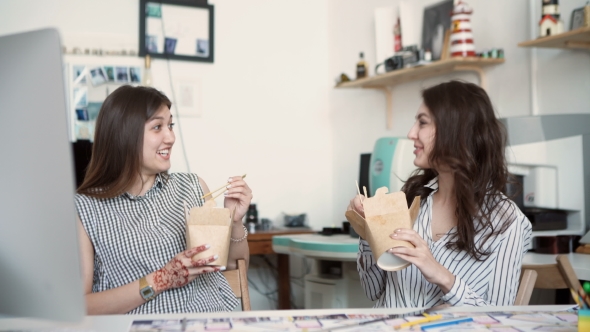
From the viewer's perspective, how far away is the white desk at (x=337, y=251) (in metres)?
1.92

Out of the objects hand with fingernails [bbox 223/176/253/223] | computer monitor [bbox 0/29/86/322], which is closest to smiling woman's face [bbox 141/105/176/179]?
hand with fingernails [bbox 223/176/253/223]

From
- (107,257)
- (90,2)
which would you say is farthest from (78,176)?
(107,257)

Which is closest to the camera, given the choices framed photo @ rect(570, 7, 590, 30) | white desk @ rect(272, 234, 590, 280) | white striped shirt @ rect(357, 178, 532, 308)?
white striped shirt @ rect(357, 178, 532, 308)

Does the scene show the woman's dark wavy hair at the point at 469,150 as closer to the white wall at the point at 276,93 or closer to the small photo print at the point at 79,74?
the white wall at the point at 276,93

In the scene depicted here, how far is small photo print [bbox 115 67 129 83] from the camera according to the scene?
3.49m

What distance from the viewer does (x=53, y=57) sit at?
2.15 ft

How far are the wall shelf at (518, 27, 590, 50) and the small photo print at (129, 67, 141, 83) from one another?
202 cm

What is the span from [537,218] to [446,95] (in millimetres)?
924

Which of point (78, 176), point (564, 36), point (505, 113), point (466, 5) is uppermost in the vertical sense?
point (466, 5)

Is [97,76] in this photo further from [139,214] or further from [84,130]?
[139,214]

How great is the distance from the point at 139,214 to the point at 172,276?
277mm

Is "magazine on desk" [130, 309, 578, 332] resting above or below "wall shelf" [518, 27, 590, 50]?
below

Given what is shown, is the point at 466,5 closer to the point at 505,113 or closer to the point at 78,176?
the point at 505,113

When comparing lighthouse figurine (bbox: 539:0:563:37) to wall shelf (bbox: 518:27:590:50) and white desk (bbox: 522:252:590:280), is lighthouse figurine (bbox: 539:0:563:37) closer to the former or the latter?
wall shelf (bbox: 518:27:590:50)
